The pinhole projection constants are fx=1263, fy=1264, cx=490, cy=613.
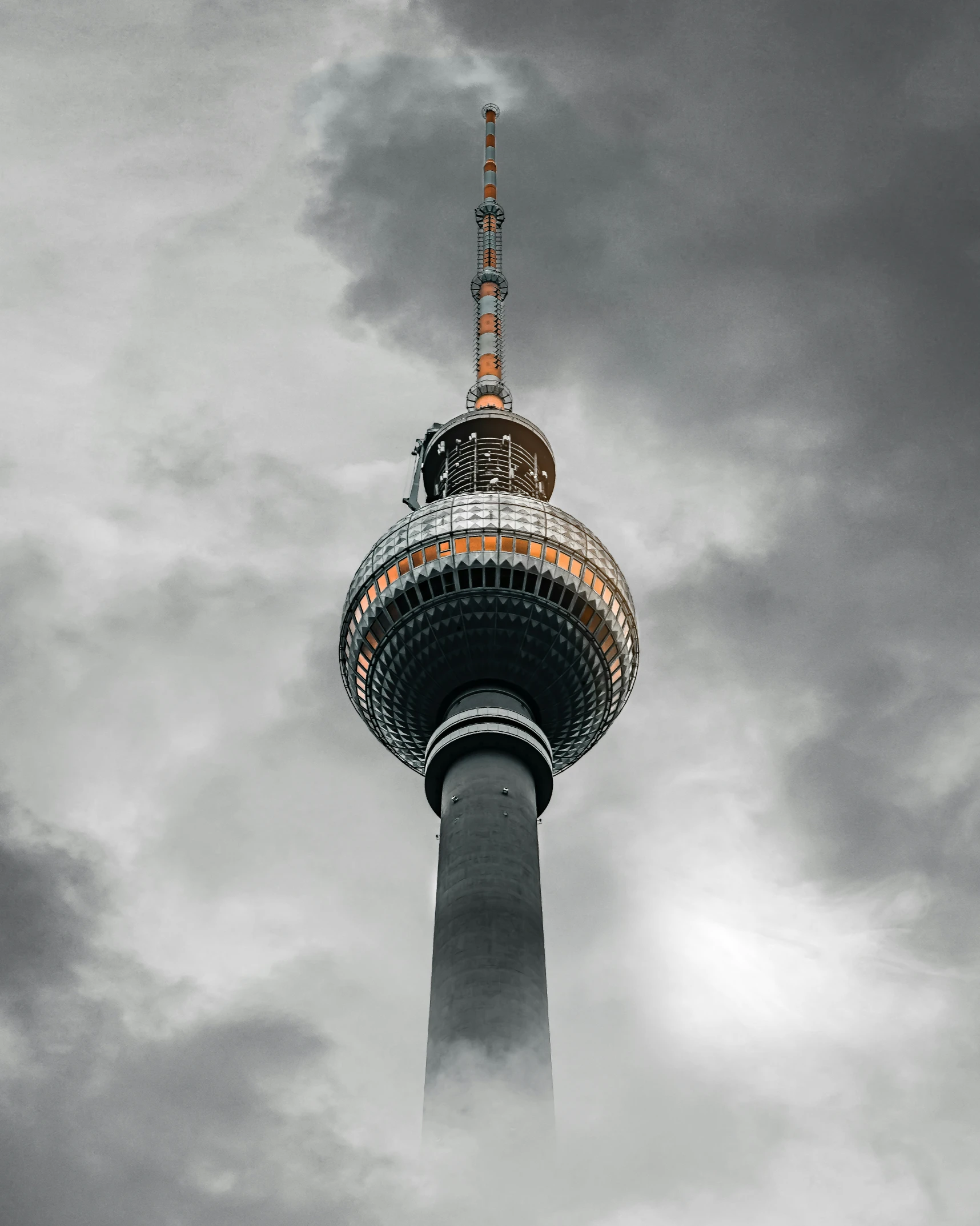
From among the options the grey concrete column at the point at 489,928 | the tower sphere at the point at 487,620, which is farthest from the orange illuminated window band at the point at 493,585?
the grey concrete column at the point at 489,928

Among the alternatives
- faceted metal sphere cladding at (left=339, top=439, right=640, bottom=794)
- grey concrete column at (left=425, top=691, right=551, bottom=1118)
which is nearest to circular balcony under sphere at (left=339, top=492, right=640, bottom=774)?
faceted metal sphere cladding at (left=339, top=439, right=640, bottom=794)

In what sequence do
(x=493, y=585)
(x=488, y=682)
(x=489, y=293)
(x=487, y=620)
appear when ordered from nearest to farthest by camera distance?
(x=487, y=620) → (x=493, y=585) → (x=488, y=682) → (x=489, y=293)

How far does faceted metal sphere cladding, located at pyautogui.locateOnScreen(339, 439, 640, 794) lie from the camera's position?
255 feet

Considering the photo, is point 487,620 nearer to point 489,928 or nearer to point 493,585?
point 493,585

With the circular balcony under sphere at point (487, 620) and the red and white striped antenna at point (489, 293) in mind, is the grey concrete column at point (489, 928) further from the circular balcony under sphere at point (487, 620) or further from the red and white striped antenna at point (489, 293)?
the red and white striped antenna at point (489, 293)

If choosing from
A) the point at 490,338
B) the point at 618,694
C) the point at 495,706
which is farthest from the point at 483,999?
the point at 490,338

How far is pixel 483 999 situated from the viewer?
64.6 meters

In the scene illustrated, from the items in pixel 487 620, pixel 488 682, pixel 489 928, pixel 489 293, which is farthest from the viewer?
pixel 489 293

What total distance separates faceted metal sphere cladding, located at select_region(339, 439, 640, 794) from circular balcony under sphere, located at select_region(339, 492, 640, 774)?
8cm

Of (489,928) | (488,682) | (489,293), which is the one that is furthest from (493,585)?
(489,293)

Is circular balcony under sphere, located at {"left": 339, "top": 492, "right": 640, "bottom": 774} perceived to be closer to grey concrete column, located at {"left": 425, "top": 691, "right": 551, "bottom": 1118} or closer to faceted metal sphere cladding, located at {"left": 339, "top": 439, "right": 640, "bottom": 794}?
faceted metal sphere cladding, located at {"left": 339, "top": 439, "right": 640, "bottom": 794}

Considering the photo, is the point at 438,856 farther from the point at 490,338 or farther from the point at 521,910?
the point at 490,338

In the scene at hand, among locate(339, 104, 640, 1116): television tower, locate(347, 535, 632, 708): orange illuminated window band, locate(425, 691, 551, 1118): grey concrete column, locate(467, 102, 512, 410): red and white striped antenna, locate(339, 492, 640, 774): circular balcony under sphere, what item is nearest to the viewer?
locate(425, 691, 551, 1118): grey concrete column

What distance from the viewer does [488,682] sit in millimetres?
78938
